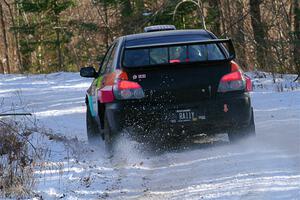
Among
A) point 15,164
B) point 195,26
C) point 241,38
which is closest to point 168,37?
point 15,164

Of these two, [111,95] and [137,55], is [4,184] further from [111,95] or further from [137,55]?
[137,55]

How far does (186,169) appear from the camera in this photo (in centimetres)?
673

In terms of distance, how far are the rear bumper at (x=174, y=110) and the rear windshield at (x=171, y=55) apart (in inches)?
22.0

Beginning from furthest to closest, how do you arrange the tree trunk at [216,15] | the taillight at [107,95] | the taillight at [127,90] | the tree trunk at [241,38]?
1. the tree trunk at [216,15]
2. the tree trunk at [241,38]
3. the taillight at [107,95]
4. the taillight at [127,90]

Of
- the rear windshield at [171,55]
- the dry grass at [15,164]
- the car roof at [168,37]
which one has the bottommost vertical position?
the dry grass at [15,164]

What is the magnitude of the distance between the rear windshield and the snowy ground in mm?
1032

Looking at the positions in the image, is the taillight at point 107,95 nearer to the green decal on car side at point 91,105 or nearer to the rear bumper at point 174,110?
the rear bumper at point 174,110

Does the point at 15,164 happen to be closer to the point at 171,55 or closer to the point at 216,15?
the point at 171,55

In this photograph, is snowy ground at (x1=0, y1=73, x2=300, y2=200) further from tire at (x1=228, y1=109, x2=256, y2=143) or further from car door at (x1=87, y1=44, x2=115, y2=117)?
car door at (x1=87, y1=44, x2=115, y2=117)

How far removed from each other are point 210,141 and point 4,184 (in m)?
3.42

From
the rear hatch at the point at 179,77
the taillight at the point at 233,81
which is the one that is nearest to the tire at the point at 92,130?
the rear hatch at the point at 179,77

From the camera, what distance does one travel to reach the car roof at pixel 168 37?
815 cm

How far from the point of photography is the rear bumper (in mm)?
7301

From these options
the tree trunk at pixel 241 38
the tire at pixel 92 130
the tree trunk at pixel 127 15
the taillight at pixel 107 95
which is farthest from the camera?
the tree trunk at pixel 127 15
